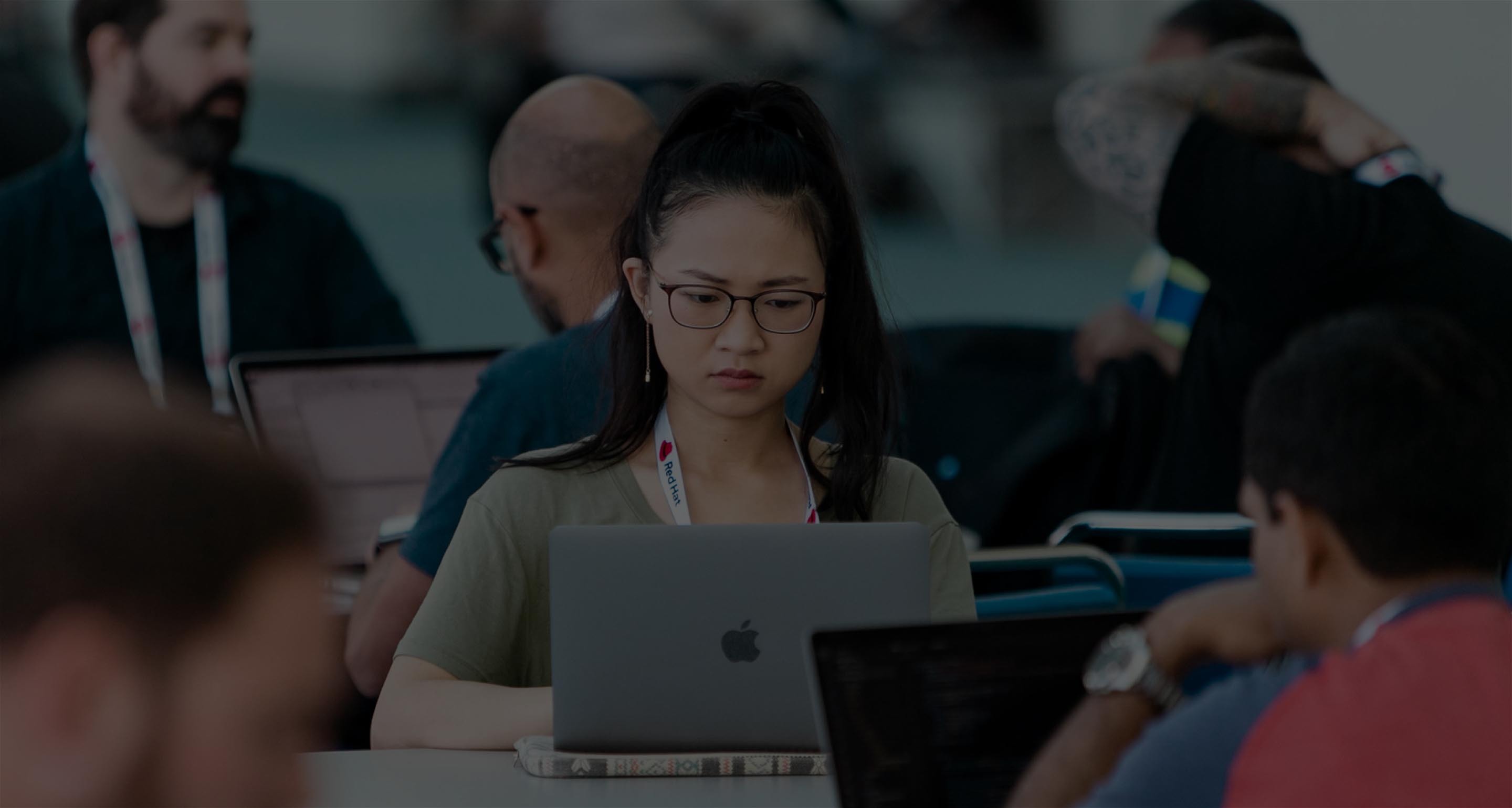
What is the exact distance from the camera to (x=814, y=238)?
183 centimetres

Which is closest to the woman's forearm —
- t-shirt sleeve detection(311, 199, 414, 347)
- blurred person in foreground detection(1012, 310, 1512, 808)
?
blurred person in foreground detection(1012, 310, 1512, 808)

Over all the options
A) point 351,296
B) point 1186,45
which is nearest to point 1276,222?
point 1186,45

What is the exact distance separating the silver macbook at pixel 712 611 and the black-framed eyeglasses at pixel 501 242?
4.13ft

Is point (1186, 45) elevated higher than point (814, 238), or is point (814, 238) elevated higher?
point (1186, 45)

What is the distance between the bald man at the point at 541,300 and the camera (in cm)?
211

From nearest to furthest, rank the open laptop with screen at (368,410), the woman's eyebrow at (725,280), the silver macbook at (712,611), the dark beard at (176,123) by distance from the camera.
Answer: the silver macbook at (712,611)
the woman's eyebrow at (725,280)
the open laptop with screen at (368,410)
the dark beard at (176,123)

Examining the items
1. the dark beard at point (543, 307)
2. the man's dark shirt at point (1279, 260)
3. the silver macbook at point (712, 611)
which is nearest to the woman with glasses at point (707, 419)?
the silver macbook at point (712, 611)

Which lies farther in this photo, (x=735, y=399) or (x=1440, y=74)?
(x=1440, y=74)

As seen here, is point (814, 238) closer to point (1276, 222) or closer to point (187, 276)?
point (1276, 222)

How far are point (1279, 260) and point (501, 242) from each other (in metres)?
1.35

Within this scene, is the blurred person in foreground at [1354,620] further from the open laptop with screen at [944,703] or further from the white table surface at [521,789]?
the white table surface at [521,789]

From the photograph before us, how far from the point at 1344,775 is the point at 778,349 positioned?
2.96ft

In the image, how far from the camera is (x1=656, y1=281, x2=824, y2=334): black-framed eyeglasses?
175cm

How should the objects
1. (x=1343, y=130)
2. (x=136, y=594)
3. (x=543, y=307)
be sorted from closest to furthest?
(x=136, y=594), (x=543, y=307), (x=1343, y=130)
